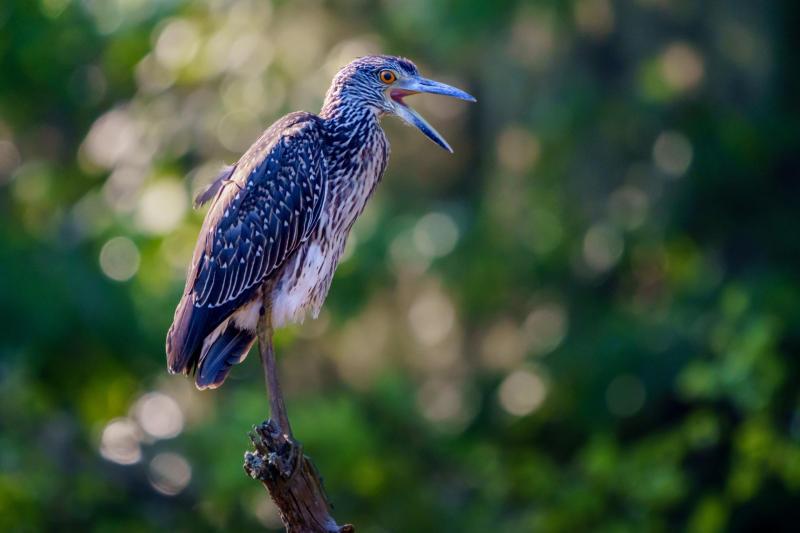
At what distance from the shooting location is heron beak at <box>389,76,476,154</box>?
5887mm

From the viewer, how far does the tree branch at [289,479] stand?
5043mm

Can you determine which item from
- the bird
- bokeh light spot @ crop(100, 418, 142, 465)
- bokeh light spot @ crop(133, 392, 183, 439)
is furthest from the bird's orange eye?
bokeh light spot @ crop(133, 392, 183, 439)

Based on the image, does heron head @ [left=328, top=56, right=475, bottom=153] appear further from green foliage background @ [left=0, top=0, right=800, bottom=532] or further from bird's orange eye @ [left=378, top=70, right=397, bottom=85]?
green foliage background @ [left=0, top=0, right=800, bottom=532]

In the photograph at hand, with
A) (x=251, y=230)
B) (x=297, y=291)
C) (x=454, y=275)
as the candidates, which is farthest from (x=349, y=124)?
(x=454, y=275)

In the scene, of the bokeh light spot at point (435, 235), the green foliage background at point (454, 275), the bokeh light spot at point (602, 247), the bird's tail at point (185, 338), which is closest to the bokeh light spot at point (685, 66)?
the green foliage background at point (454, 275)

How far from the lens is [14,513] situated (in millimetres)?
9867

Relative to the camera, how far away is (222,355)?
5.83 m

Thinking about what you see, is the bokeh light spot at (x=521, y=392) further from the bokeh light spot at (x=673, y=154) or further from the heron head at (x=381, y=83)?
the heron head at (x=381, y=83)

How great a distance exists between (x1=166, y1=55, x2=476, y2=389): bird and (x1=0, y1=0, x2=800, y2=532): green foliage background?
3589 mm

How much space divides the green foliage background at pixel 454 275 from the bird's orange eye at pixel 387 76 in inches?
140

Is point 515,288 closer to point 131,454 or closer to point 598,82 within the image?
point 598,82

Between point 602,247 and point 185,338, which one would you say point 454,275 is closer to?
point 602,247

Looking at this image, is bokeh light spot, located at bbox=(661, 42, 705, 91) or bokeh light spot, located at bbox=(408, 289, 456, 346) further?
bokeh light spot, located at bbox=(408, 289, 456, 346)

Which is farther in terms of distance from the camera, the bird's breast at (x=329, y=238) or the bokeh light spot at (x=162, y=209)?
the bokeh light spot at (x=162, y=209)
